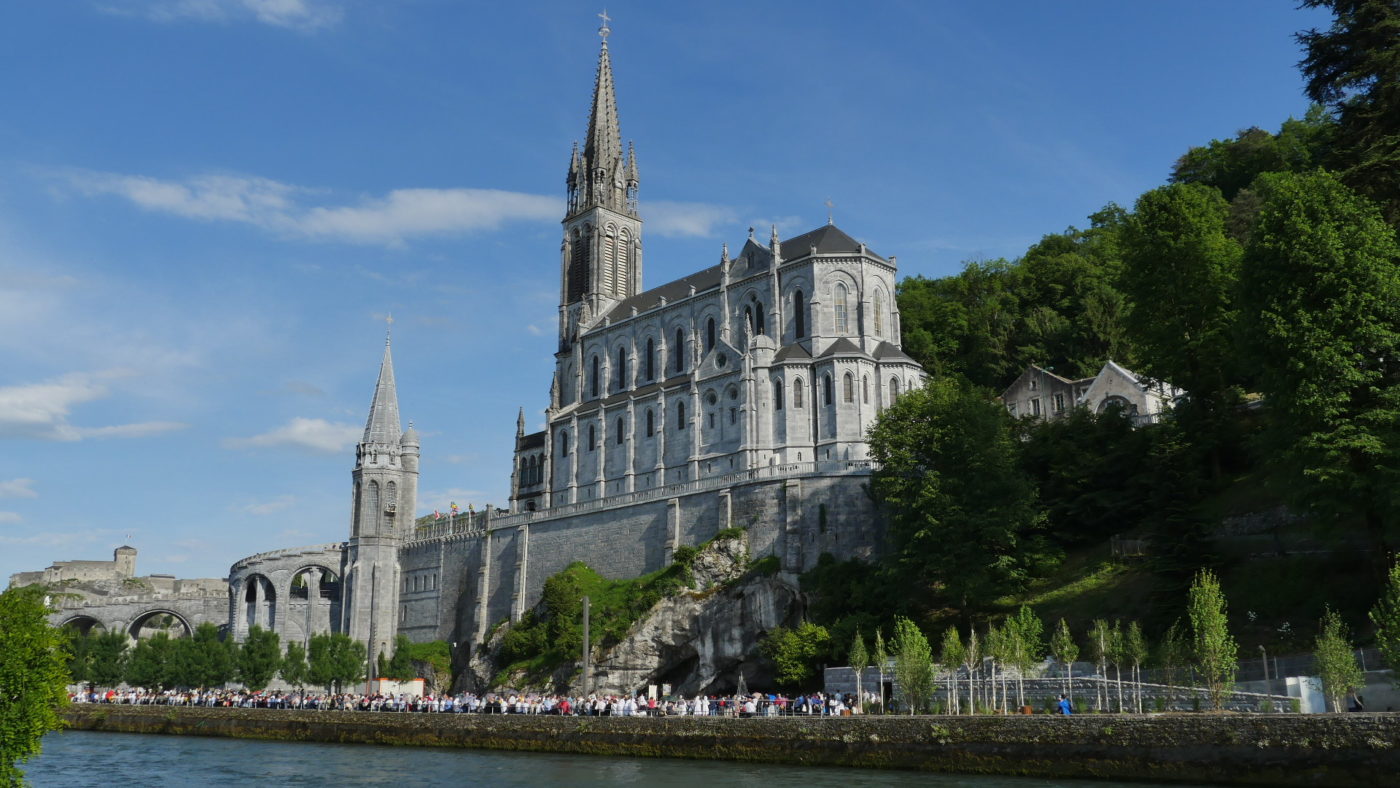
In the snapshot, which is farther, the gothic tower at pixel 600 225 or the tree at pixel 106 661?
the gothic tower at pixel 600 225

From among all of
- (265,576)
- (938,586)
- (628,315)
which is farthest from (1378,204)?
(265,576)

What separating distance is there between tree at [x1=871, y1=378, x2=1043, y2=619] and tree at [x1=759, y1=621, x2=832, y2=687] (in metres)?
3.91

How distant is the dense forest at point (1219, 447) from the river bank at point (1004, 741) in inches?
268

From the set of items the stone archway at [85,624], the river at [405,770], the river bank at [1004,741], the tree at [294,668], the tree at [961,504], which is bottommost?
the river at [405,770]

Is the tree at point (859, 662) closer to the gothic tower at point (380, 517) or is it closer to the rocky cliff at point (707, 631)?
the rocky cliff at point (707, 631)

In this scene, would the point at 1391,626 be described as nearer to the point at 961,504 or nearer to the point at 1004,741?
the point at 1004,741

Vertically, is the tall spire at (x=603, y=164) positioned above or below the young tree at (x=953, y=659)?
above

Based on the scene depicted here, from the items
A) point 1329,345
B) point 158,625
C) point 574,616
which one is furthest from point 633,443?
point 158,625

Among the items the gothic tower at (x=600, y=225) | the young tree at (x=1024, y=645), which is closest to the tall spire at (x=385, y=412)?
the gothic tower at (x=600, y=225)

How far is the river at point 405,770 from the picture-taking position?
2819cm

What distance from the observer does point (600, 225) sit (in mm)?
78938

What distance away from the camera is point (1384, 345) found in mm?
29438

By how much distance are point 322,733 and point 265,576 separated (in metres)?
31.5

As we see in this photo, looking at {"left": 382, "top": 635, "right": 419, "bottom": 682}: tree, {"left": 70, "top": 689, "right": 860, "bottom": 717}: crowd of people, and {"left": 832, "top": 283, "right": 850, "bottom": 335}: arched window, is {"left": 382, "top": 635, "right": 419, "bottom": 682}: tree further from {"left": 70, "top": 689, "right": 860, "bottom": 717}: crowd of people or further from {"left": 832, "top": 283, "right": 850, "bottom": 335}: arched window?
{"left": 832, "top": 283, "right": 850, "bottom": 335}: arched window
